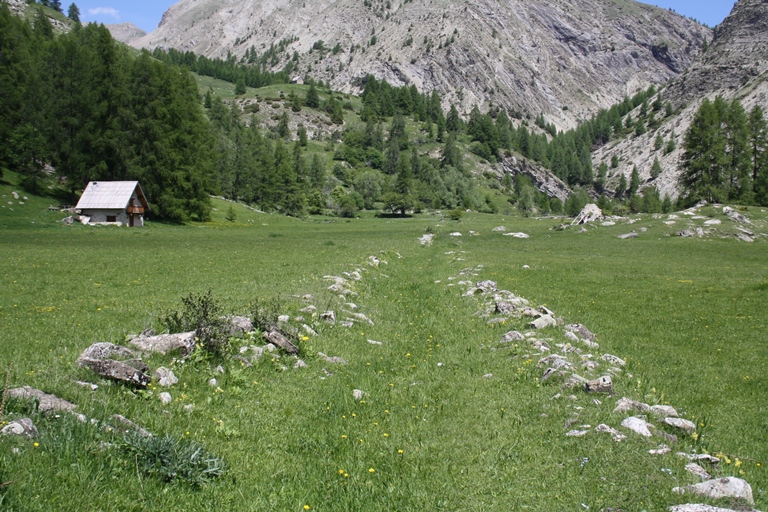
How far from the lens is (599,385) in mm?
9789

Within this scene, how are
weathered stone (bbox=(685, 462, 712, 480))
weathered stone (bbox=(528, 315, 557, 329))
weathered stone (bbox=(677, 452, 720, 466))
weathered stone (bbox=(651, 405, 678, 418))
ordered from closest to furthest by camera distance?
weathered stone (bbox=(685, 462, 712, 480)), weathered stone (bbox=(677, 452, 720, 466)), weathered stone (bbox=(651, 405, 678, 418)), weathered stone (bbox=(528, 315, 557, 329))

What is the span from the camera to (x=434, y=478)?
6.77 metres

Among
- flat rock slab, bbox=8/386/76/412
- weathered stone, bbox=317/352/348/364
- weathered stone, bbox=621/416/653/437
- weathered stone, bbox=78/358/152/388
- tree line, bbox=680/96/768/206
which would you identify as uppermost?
tree line, bbox=680/96/768/206

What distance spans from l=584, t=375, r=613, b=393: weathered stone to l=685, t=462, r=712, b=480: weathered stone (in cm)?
291

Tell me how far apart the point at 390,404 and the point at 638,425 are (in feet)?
14.9

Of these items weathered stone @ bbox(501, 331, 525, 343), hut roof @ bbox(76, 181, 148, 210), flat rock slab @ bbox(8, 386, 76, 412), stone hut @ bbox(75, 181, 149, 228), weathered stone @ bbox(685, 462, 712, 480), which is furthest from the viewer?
stone hut @ bbox(75, 181, 149, 228)

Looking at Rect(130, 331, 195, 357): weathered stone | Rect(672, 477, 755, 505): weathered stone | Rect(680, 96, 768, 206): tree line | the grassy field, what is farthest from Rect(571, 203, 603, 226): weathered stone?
Rect(672, 477, 755, 505): weathered stone

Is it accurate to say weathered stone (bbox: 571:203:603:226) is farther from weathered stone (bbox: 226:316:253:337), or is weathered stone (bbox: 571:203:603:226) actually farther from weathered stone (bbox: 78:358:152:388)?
weathered stone (bbox: 78:358:152:388)

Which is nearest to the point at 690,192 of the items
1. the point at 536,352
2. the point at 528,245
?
the point at 528,245

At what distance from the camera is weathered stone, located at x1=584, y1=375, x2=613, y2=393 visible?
9734 millimetres

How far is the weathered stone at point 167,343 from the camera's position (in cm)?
1024

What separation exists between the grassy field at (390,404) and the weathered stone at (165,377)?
0.21 m

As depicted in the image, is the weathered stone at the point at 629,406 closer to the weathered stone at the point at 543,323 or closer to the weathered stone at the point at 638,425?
the weathered stone at the point at 638,425

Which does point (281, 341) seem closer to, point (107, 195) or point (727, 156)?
point (107, 195)
